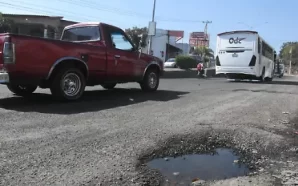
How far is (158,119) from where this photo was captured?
694 cm

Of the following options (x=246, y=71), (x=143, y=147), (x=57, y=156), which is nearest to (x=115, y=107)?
(x=143, y=147)

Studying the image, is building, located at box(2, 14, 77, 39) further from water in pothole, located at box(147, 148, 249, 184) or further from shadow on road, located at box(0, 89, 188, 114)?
water in pothole, located at box(147, 148, 249, 184)

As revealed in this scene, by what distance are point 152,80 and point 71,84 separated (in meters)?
4.00

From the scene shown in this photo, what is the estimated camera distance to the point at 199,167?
4.43m

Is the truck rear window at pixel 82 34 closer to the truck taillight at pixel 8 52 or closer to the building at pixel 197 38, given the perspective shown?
the truck taillight at pixel 8 52

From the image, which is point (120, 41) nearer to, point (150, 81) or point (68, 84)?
point (150, 81)

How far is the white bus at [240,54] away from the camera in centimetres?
2397

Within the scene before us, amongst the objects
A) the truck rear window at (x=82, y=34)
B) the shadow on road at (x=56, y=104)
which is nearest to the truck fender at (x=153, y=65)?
the shadow on road at (x=56, y=104)

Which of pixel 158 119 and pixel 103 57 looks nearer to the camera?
pixel 158 119

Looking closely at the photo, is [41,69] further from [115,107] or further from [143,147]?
[143,147]

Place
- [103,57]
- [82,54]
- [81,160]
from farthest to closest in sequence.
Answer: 1. [103,57]
2. [82,54]
3. [81,160]

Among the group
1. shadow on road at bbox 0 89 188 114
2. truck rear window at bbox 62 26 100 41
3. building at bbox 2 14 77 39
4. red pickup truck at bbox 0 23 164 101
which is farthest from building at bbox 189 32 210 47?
shadow on road at bbox 0 89 188 114

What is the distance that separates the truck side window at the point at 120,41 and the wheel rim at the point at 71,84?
5.90ft

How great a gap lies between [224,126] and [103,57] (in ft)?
13.4
